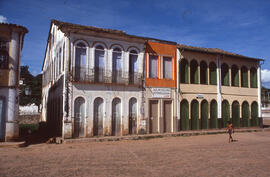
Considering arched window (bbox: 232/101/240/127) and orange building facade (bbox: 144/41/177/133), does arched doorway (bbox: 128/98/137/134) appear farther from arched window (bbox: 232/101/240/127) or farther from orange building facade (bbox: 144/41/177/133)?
arched window (bbox: 232/101/240/127)

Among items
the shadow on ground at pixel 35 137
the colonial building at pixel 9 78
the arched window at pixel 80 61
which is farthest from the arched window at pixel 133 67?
the colonial building at pixel 9 78

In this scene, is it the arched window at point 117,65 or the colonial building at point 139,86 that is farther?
the arched window at point 117,65

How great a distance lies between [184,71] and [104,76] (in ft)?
23.6

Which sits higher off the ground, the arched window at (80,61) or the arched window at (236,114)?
the arched window at (80,61)

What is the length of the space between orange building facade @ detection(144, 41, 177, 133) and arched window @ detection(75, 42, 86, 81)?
470 centimetres

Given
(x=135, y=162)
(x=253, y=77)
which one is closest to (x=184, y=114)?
(x=253, y=77)

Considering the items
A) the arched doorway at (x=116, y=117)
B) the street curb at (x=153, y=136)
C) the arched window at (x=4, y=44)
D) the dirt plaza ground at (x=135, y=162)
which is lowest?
the dirt plaza ground at (x=135, y=162)

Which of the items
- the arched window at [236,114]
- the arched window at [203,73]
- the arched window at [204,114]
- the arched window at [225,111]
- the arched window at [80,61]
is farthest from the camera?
the arched window at [236,114]

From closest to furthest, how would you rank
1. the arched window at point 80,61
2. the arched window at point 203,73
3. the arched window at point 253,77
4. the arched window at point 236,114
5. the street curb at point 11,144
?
the street curb at point 11,144 < the arched window at point 80,61 < the arched window at point 203,73 < the arched window at point 236,114 < the arched window at point 253,77

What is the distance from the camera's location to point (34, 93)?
1773 inches

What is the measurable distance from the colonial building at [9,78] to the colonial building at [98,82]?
2.74m

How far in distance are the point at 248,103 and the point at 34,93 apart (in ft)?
117

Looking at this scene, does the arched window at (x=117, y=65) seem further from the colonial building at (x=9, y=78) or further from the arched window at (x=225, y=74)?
the arched window at (x=225, y=74)

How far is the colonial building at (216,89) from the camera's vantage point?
2058 centimetres
